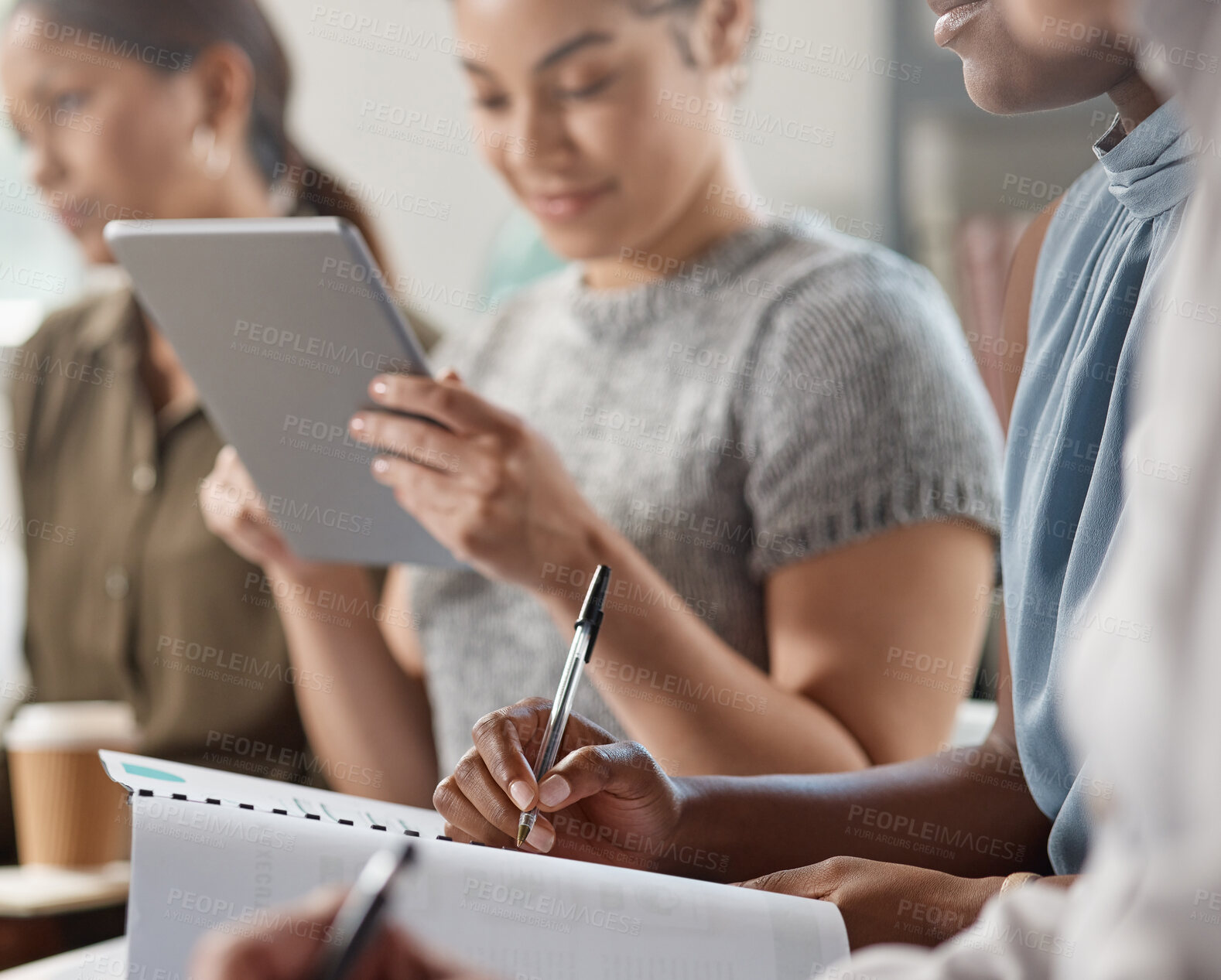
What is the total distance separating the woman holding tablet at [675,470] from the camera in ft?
2.82

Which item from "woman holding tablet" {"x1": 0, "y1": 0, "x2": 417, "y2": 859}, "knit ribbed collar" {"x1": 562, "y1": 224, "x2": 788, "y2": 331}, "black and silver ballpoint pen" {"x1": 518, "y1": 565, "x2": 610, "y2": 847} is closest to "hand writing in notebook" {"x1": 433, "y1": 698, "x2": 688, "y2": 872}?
"black and silver ballpoint pen" {"x1": 518, "y1": 565, "x2": 610, "y2": 847}

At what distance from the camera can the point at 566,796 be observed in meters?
0.56

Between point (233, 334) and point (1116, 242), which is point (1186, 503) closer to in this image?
point (1116, 242)

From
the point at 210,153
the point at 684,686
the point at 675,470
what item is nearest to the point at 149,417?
the point at 210,153

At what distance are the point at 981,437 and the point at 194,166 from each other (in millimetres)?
999

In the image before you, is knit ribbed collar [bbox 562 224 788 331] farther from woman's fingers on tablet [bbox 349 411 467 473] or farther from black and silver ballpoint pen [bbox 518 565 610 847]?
black and silver ballpoint pen [bbox 518 565 610 847]

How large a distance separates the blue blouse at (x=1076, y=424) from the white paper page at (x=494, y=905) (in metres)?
0.17

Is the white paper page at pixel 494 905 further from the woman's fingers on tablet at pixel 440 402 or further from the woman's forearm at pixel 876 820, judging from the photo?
the woman's fingers on tablet at pixel 440 402

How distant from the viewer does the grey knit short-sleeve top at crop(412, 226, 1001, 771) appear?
91cm

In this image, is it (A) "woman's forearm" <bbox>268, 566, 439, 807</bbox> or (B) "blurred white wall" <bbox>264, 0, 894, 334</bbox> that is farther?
(B) "blurred white wall" <bbox>264, 0, 894, 334</bbox>

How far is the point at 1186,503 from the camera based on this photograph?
0.74ft

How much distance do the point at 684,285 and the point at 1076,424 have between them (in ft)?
1.68

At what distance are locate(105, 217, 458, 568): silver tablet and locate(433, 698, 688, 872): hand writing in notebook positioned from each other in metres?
0.31

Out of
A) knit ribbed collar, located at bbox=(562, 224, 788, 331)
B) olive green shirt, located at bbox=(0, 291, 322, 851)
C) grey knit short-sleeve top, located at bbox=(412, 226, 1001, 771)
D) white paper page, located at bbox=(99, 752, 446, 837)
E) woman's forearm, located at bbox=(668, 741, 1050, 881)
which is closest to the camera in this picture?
white paper page, located at bbox=(99, 752, 446, 837)
